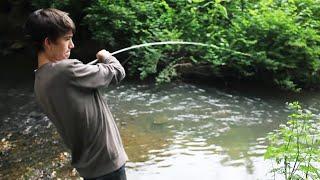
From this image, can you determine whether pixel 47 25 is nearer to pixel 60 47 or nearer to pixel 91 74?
pixel 60 47

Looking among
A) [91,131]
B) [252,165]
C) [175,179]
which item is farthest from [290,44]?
[91,131]

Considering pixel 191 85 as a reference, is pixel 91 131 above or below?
above

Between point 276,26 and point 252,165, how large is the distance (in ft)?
9.50

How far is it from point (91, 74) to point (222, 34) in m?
5.62

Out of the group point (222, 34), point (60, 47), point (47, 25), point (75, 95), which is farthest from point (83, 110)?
point (222, 34)

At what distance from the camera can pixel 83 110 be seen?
2348 millimetres

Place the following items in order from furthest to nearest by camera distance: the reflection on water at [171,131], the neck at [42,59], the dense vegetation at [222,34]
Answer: the dense vegetation at [222,34]
the reflection on water at [171,131]
the neck at [42,59]

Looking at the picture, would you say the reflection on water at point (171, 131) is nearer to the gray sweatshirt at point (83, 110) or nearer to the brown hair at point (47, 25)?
the gray sweatshirt at point (83, 110)

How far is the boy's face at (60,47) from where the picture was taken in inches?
91.8

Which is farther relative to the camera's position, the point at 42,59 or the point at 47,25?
the point at 42,59

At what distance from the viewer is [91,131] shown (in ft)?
7.87

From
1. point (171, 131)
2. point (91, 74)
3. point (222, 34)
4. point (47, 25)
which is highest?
point (47, 25)

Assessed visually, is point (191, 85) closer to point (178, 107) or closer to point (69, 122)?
point (178, 107)

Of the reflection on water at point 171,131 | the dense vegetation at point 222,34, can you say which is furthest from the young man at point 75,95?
the dense vegetation at point 222,34
